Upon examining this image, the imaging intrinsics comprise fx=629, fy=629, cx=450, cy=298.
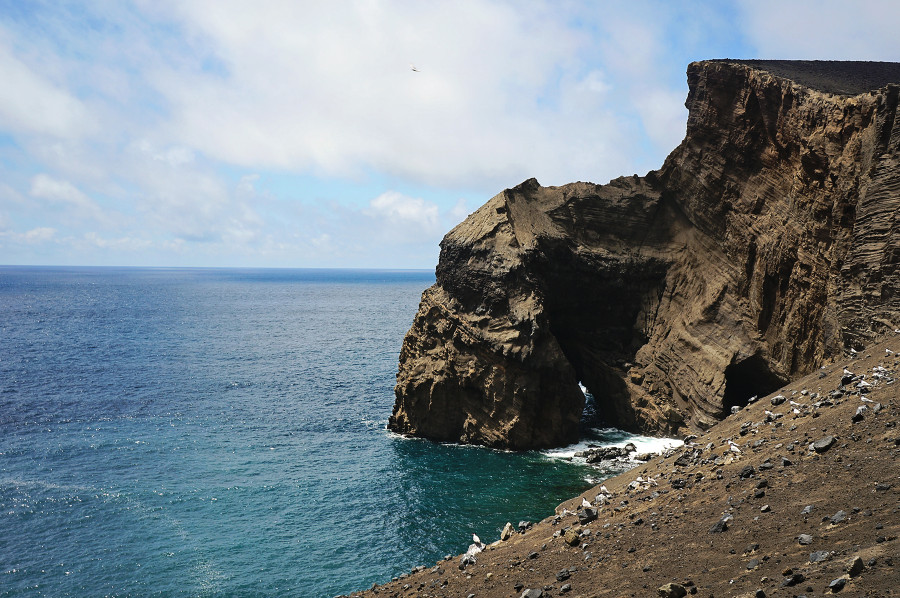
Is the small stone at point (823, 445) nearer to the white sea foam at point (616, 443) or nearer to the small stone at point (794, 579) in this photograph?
the small stone at point (794, 579)

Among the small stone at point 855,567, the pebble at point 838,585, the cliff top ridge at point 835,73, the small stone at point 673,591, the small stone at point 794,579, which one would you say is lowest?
the small stone at point 673,591

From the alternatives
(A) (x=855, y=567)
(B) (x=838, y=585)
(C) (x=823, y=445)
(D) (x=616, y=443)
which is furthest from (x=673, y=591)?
(D) (x=616, y=443)

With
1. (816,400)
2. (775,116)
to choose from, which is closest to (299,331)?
(775,116)

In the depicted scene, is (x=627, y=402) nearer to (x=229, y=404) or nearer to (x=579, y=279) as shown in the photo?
(x=579, y=279)

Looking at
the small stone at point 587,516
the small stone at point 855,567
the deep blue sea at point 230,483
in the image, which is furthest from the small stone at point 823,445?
the deep blue sea at point 230,483

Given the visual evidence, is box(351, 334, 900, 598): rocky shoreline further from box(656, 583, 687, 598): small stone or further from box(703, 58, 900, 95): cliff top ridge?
box(703, 58, 900, 95): cliff top ridge

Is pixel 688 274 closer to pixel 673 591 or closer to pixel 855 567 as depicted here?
pixel 673 591

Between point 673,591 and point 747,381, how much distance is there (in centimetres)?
3353

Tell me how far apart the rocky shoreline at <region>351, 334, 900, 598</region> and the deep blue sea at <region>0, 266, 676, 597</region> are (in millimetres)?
8096

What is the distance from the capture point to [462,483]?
3738cm

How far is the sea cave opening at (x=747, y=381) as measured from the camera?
39.8 m

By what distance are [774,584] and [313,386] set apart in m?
55.9

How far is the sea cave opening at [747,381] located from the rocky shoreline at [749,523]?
530 inches

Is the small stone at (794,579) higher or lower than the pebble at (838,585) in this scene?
lower
